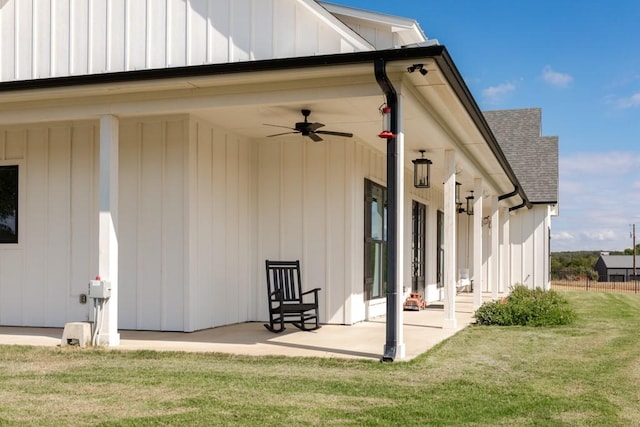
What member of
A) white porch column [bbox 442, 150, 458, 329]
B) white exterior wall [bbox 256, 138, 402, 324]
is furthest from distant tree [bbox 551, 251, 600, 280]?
white exterior wall [bbox 256, 138, 402, 324]

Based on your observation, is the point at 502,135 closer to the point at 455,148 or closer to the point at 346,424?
the point at 455,148

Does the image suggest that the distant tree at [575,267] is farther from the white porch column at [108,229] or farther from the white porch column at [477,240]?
the white porch column at [108,229]

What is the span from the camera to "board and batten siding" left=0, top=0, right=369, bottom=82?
301 inches

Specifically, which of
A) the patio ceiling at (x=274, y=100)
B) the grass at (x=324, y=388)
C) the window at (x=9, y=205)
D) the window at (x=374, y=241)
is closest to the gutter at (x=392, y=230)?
the patio ceiling at (x=274, y=100)

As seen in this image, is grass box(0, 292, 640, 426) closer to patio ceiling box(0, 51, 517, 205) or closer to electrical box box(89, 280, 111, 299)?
electrical box box(89, 280, 111, 299)

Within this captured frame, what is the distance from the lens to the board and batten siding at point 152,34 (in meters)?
7.63

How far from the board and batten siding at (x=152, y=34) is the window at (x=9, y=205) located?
1.55 meters

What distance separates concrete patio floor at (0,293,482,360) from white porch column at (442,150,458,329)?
0.22m

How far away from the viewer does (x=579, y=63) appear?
21.5 meters

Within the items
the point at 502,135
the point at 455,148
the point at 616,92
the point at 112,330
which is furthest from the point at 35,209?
the point at 616,92

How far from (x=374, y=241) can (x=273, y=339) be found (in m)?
3.08

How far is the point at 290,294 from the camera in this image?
375 inches

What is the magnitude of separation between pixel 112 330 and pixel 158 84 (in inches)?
103

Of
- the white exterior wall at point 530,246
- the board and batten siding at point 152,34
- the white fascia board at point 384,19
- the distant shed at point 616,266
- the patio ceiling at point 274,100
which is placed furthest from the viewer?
the distant shed at point 616,266
